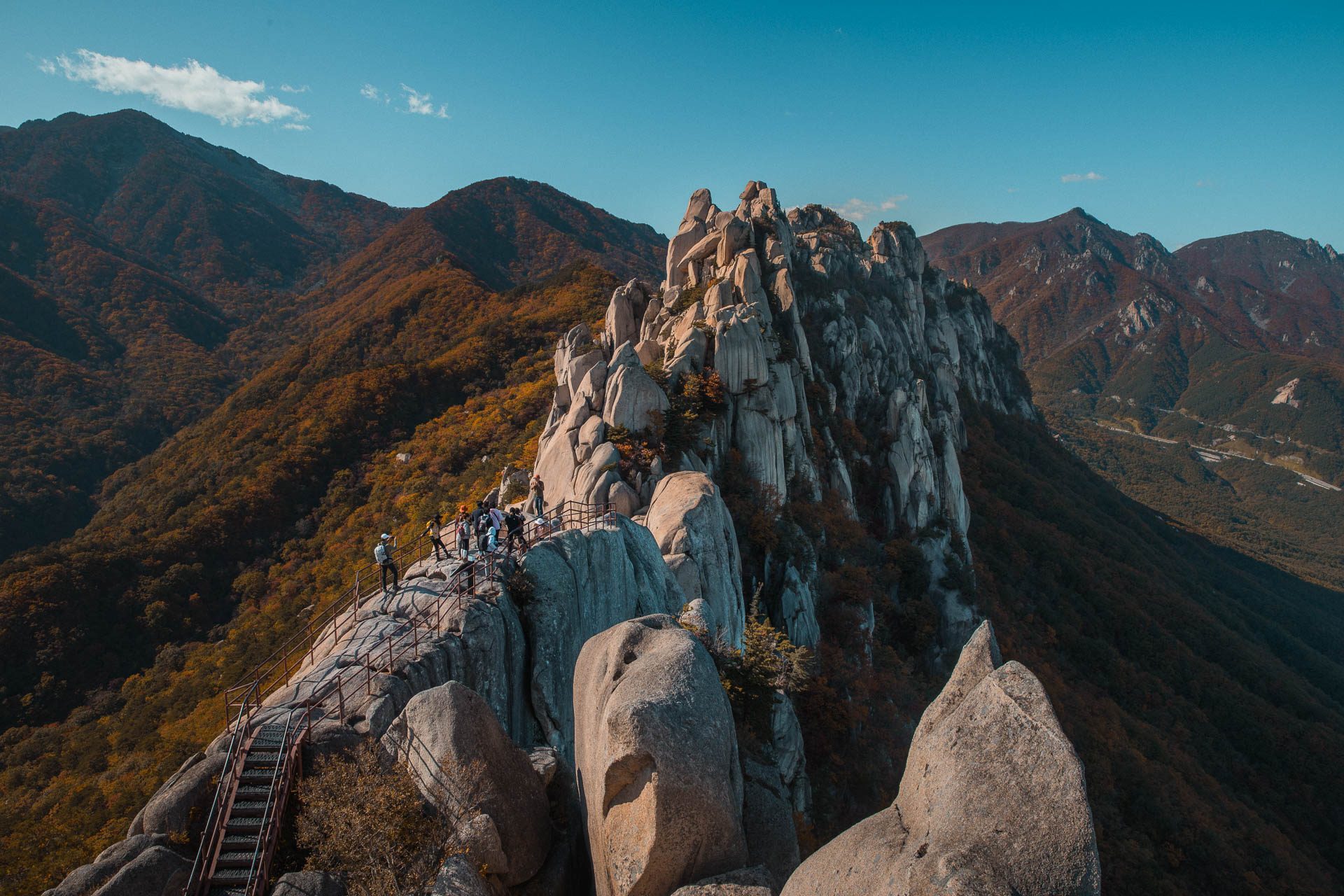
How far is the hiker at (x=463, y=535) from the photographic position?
18.6 metres

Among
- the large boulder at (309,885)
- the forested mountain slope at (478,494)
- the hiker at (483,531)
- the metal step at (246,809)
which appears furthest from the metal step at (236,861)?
the forested mountain slope at (478,494)

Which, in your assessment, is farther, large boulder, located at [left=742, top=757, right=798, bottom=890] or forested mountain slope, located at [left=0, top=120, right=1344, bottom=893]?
forested mountain slope, located at [left=0, top=120, right=1344, bottom=893]

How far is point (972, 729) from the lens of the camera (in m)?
7.04

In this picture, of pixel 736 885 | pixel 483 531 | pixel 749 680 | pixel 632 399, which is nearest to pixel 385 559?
pixel 483 531

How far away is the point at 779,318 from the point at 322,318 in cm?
11707

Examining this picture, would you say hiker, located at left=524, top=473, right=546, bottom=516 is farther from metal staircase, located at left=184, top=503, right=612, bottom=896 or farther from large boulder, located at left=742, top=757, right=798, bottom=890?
large boulder, located at left=742, top=757, right=798, bottom=890

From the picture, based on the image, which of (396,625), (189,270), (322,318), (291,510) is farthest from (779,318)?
(189,270)

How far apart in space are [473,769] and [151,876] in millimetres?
5148

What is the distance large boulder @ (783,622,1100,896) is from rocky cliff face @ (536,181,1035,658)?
19792 millimetres

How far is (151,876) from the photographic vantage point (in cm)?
963

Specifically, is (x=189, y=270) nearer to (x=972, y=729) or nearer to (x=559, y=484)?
(x=559, y=484)

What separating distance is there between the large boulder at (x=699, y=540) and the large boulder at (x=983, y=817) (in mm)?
17084

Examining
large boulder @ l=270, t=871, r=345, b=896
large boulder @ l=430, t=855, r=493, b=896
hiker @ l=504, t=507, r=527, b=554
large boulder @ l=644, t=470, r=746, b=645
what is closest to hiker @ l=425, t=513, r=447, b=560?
hiker @ l=504, t=507, r=527, b=554

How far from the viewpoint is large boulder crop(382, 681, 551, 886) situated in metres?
10.2
